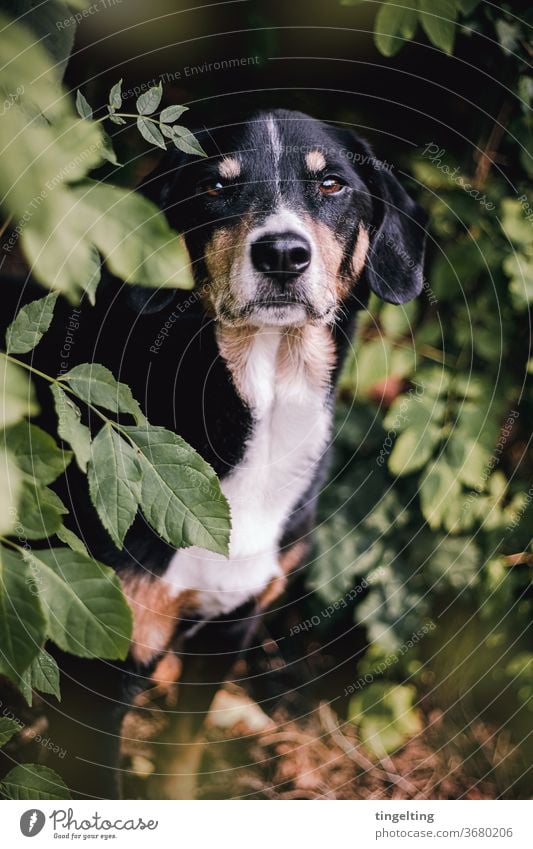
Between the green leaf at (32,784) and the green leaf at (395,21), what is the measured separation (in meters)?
1.24

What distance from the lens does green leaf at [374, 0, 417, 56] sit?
1.14 m

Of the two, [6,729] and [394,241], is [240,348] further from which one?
[6,729]

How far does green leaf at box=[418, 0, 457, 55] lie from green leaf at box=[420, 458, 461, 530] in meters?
0.76

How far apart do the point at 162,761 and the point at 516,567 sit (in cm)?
82

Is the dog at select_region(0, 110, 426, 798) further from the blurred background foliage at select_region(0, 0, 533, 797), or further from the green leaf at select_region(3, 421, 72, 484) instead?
the green leaf at select_region(3, 421, 72, 484)

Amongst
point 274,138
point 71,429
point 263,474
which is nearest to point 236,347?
point 263,474

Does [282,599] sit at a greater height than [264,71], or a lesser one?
lesser

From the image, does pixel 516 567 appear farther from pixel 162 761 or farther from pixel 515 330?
pixel 162 761

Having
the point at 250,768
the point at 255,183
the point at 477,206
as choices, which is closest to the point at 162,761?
the point at 250,768

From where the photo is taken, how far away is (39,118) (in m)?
0.89

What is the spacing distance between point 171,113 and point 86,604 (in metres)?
0.65

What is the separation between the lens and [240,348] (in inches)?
48.6

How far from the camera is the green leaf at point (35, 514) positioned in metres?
0.79

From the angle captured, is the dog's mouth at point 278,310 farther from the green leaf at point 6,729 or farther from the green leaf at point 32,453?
the green leaf at point 6,729
